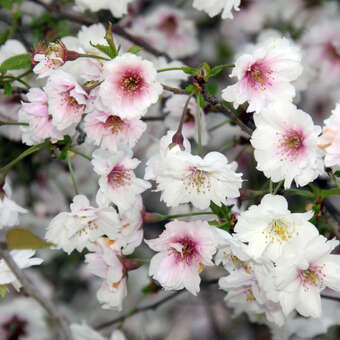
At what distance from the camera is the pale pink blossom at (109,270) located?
1.65m

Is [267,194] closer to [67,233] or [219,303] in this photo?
[67,233]

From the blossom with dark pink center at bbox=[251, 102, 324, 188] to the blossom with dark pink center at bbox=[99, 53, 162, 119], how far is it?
0.27 m

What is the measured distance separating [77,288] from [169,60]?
1.53m

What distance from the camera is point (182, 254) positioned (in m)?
1.58

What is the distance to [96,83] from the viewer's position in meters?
1.57

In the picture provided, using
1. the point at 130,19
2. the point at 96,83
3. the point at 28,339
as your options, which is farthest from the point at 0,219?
the point at 130,19

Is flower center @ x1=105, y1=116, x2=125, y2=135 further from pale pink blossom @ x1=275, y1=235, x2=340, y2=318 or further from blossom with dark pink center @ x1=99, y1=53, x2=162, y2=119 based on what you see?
pale pink blossom @ x1=275, y1=235, x2=340, y2=318

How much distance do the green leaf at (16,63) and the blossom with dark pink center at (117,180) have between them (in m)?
0.32

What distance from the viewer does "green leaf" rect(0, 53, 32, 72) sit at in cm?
169

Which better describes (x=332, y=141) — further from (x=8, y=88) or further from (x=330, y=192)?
(x=8, y=88)

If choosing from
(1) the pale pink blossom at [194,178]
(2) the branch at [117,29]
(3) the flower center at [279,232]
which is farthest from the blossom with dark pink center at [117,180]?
(2) the branch at [117,29]

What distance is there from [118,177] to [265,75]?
0.46 m

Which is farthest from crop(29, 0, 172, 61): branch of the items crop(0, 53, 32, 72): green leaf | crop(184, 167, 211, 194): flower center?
crop(184, 167, 211, 194): flower center

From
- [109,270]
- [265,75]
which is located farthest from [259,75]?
[109,270]
